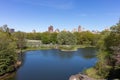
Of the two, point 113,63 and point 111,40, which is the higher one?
point 111,40

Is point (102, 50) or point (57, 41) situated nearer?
point (102, 50)

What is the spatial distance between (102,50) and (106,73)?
5.72m

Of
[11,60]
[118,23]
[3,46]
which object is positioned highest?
[118,23]

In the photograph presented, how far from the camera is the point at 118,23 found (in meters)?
24.8

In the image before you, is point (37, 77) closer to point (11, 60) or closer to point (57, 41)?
point (11, 60)

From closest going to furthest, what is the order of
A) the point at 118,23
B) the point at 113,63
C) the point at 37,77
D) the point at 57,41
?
the point at 118,23 → the point at 113,63 → the point at 37,77 → the point at 57,41

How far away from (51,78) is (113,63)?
911cm

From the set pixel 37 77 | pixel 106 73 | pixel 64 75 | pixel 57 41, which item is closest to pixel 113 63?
pixel 106 73

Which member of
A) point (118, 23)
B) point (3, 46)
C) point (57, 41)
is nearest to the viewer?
point (118, 23)

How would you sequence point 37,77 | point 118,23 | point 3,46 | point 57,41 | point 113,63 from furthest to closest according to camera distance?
1. point 57,41
2. point 3,46
3. point 37,77
4. point 113,63
5. point 118,23

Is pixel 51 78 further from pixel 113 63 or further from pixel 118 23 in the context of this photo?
pixel 118 23

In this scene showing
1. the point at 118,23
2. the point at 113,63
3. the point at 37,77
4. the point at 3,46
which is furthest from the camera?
the point at 3,46

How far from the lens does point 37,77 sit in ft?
98.3

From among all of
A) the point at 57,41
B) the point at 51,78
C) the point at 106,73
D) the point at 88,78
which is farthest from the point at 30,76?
the point at 57,41
